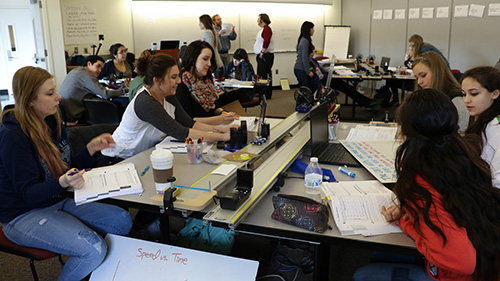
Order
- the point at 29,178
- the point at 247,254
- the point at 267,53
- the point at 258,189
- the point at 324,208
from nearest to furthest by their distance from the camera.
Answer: the point at 324,208 < the point at 258,189 < the point at 29,178 < the point at 247,254 < the point at 267,53

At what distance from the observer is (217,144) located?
2539 millimetres

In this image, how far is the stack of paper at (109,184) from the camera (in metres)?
1.84

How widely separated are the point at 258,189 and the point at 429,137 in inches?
27.6

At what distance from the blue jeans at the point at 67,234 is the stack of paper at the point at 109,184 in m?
0.14

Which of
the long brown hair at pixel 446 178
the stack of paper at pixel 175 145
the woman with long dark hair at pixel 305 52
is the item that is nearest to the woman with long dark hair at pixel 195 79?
the stack of paper at pixel 175 145

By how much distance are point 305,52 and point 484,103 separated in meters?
4.89

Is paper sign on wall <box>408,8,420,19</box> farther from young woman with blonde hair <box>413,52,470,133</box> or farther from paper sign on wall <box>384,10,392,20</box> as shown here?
young woman with blonde hair <box>413,52,470,133</box>

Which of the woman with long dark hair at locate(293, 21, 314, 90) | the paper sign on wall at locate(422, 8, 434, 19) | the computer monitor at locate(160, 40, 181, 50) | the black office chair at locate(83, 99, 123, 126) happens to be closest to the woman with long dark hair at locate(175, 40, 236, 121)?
the black office chair at locate(83, 99, 123, 126)

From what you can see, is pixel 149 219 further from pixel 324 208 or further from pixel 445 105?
pixel 445 105

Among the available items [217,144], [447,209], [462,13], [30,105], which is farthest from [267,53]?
[447,209]

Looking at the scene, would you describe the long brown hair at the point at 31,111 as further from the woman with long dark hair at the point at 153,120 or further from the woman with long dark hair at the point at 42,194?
the woman with long dark hair at the point at 153,120

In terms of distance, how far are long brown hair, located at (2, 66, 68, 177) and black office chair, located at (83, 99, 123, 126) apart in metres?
2.44

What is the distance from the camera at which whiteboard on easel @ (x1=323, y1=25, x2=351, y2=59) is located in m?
10.1

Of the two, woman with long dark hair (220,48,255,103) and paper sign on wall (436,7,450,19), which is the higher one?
paper sign on wall (436,7,450,19)
